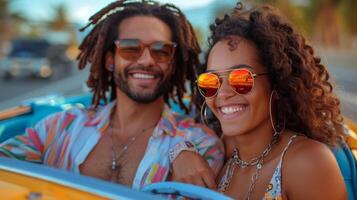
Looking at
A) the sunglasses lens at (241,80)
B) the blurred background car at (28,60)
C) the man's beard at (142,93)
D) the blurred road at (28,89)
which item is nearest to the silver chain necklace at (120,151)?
the man's beard at (142,93)

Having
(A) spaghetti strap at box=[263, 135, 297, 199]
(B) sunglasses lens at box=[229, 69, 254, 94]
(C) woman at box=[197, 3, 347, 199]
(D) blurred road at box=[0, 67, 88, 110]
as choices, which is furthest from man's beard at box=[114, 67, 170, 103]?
(D) blurred road at box=[0, 67, 88, 110]

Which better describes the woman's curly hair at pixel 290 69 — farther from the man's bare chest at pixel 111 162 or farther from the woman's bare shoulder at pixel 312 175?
the man's bare chest at pixel 111 162

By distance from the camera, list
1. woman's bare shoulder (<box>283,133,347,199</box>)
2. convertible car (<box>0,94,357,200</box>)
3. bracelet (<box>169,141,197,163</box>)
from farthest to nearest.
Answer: bracelet (<box>169,141,197,163</box>)
woman's bare shoulder (<box>283,133,347,199</box>)
convertible car (<box>0,94,357,200</box>)

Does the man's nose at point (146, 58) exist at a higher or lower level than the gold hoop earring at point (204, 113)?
higher

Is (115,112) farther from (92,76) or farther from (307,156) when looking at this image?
(307,156)

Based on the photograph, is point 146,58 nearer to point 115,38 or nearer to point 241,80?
point 115,38

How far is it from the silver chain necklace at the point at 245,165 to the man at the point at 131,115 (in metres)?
0.12

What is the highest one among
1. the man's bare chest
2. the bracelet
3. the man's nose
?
the man's nose

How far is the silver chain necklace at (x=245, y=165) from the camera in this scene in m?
2.05

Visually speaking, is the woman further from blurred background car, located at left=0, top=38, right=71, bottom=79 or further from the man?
blurred background car, located at left=0, top=38, right=71, bottom=79

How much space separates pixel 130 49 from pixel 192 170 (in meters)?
0.84

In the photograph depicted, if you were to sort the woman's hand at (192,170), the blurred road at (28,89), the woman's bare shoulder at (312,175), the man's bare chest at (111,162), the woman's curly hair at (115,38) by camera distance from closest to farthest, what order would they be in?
1. the woman's bare shoulder at (312,175)
2. the woman's hand at (192,170)
3. the man's bare chest at (111,162)
4. the woman's curly hair at (115,38)
5. the blurred road at (28,89)

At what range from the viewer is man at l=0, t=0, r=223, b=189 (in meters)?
2.48

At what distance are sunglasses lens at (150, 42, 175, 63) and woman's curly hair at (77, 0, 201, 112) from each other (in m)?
0.15
